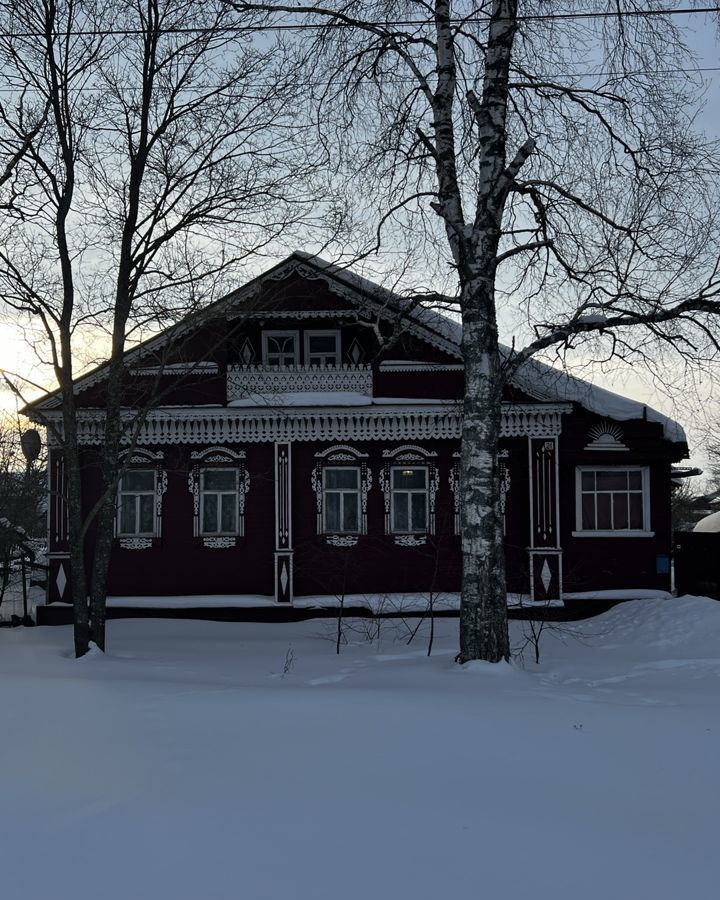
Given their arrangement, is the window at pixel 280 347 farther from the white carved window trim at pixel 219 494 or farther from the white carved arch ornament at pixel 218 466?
the white carved window trim at pixel 219 494

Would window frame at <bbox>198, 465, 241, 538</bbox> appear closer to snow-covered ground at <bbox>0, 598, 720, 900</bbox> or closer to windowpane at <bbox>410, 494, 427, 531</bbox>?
windowpane at <bbox>410, 494, 427, 531</bbox>

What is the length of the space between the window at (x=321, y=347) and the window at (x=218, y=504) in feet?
9.20

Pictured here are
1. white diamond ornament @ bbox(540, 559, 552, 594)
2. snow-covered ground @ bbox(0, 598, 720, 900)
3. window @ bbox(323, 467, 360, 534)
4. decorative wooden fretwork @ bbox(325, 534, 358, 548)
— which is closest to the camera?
snow-covered ground @ bbox(0, 598, 720, 900)

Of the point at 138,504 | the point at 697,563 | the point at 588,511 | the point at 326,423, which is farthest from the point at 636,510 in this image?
the point at 138,504

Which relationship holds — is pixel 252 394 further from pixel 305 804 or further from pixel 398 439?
pixel 305 804

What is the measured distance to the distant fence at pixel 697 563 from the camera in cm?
1792

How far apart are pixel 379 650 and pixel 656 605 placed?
6040mm

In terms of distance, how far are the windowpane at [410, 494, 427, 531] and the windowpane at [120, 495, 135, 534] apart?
5648 millimetres

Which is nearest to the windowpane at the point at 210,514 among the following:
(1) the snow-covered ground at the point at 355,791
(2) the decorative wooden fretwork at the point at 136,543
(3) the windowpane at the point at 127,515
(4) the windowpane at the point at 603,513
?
(2) the decorative wooden fretwork at the point at 136,543

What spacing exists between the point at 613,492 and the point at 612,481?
0.22 m

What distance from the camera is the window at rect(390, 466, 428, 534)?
55.2ft

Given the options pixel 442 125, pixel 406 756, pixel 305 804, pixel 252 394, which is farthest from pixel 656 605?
pixel 305 804

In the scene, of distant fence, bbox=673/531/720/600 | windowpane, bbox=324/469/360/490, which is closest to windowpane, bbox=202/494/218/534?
windowpane, bbox=324/469/360/490

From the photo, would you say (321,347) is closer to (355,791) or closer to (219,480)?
→ (219,480)
